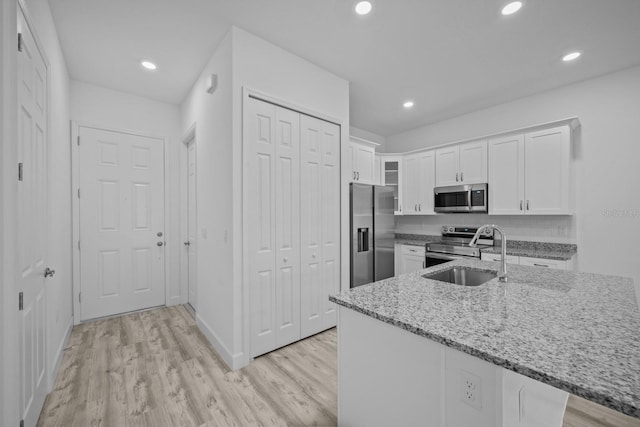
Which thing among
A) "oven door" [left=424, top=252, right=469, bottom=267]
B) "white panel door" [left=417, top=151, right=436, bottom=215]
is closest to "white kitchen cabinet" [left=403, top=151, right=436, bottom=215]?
"white panel door" [left=417, top=151, right=436, bottom=215]

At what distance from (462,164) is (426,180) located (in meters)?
0.59

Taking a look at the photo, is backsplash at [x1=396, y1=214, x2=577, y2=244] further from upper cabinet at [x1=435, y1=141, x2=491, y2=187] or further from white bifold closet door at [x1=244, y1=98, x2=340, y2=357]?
white bifold closet door at [x1=244, y1=98, x2=340, y2=357]

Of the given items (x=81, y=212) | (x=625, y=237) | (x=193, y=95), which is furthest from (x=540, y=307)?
(x=81, y=212)

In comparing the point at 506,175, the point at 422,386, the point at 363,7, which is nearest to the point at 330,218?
the point at 363,7

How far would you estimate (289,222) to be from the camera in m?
2.59

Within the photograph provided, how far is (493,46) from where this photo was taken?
251 centimetres

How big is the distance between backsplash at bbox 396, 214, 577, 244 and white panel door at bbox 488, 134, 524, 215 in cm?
39

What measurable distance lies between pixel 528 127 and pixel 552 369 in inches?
138

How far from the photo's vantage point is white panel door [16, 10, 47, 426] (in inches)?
54.7

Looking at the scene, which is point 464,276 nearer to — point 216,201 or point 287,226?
point 287,226

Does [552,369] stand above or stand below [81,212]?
below

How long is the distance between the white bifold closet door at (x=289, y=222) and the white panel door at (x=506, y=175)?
2.24 metres

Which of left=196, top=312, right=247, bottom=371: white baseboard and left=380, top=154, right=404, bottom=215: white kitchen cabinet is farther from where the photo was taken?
left=380, top=154, right=404, bottom=215: white kitchen cabinet

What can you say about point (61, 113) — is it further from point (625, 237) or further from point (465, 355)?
point (625, 237)
